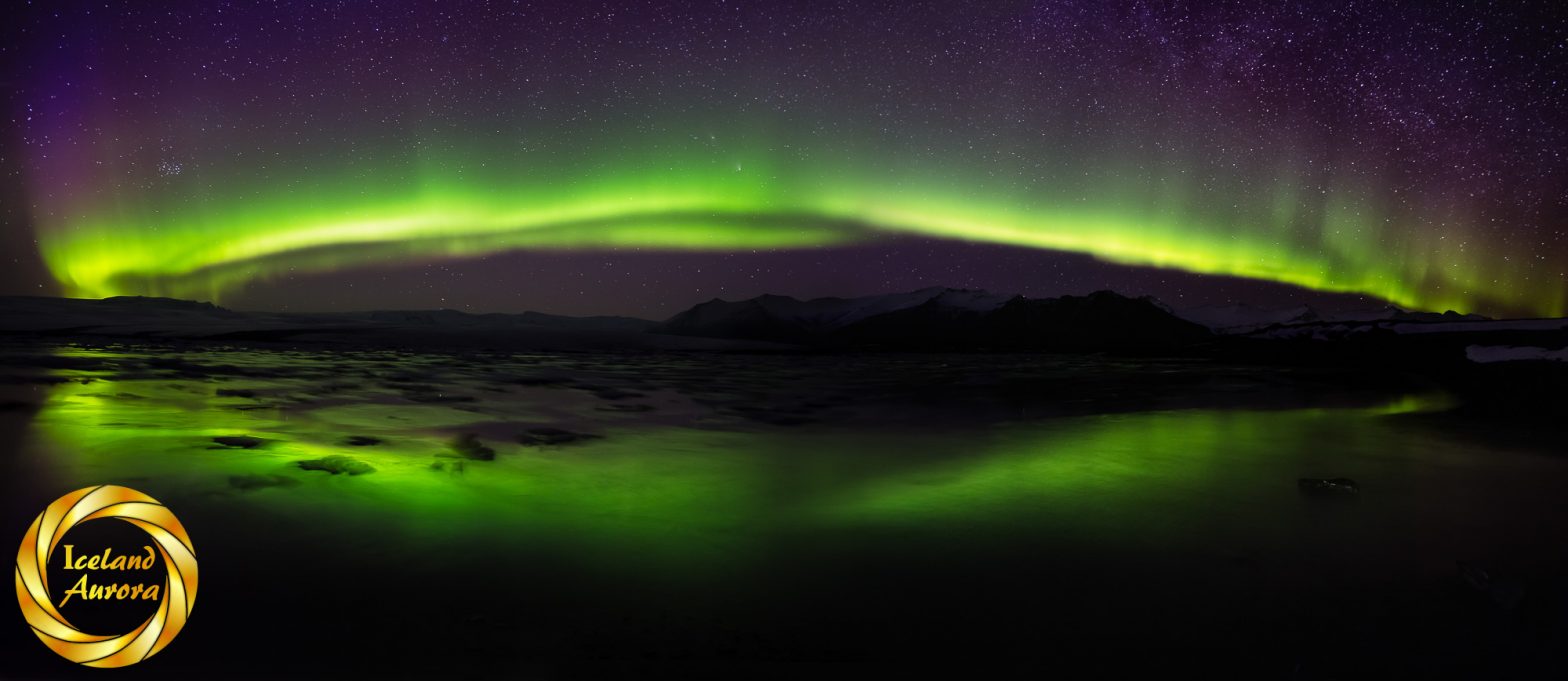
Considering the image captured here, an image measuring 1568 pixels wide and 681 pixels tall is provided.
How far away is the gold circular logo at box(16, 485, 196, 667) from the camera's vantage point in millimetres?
3203

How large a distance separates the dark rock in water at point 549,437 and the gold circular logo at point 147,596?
606cm

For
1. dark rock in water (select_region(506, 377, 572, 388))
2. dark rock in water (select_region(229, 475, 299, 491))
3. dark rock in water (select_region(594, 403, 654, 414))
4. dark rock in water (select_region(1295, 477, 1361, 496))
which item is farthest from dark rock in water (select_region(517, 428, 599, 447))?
dark rock in water (select_region(506, 377, 572, 388))

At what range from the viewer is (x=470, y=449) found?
9.04 metres

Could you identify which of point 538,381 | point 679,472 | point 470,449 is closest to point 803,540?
point 679,472

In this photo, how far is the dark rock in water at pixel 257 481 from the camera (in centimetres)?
633

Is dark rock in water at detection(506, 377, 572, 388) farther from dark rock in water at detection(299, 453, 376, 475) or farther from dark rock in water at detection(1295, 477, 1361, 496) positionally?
dark rock in water at detection(1295, 477, 1361, 496)

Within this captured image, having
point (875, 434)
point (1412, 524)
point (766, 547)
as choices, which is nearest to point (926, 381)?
point (875, 434)

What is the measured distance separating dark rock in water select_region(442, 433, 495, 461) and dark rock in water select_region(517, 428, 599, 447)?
593 mm

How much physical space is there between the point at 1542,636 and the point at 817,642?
12.8ft

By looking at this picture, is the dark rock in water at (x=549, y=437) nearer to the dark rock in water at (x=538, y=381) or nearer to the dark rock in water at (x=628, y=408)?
the dark rock in water at (x=628, y=408)

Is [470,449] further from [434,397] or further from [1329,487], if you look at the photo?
[1329,487]

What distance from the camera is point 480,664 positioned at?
3.30 m

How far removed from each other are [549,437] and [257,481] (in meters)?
4.02

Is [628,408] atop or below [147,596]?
below
